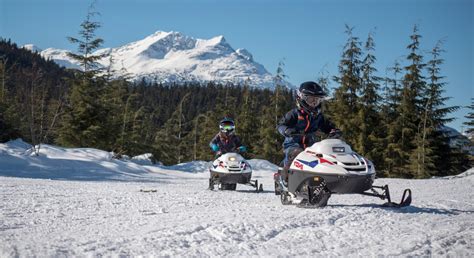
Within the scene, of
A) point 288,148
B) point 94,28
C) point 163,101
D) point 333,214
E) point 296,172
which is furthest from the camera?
point 163,101

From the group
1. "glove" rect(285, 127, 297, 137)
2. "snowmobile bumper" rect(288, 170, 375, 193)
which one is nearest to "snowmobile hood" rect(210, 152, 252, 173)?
"glove" rect(285, 127, 297, 137)

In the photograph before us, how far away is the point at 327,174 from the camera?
565 cm

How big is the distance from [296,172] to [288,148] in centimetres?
91

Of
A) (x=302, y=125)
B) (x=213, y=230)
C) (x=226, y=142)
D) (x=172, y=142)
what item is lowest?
(x=213, y=230)

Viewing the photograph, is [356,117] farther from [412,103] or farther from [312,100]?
[312,100]

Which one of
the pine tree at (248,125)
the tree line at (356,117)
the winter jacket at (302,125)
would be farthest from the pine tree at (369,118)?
the winter jacket at (302,125)

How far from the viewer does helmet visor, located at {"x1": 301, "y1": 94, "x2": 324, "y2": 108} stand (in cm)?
695

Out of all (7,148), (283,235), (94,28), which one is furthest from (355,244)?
(94,28)

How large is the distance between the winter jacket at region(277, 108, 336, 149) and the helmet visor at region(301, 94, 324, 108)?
18 cm

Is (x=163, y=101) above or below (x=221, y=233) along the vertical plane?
above

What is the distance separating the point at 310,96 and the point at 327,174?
175cm

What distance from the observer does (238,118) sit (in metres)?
42.1

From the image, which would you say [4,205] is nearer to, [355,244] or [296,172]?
[296,172]

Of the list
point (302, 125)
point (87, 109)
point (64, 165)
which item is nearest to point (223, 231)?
point (302, 125)
